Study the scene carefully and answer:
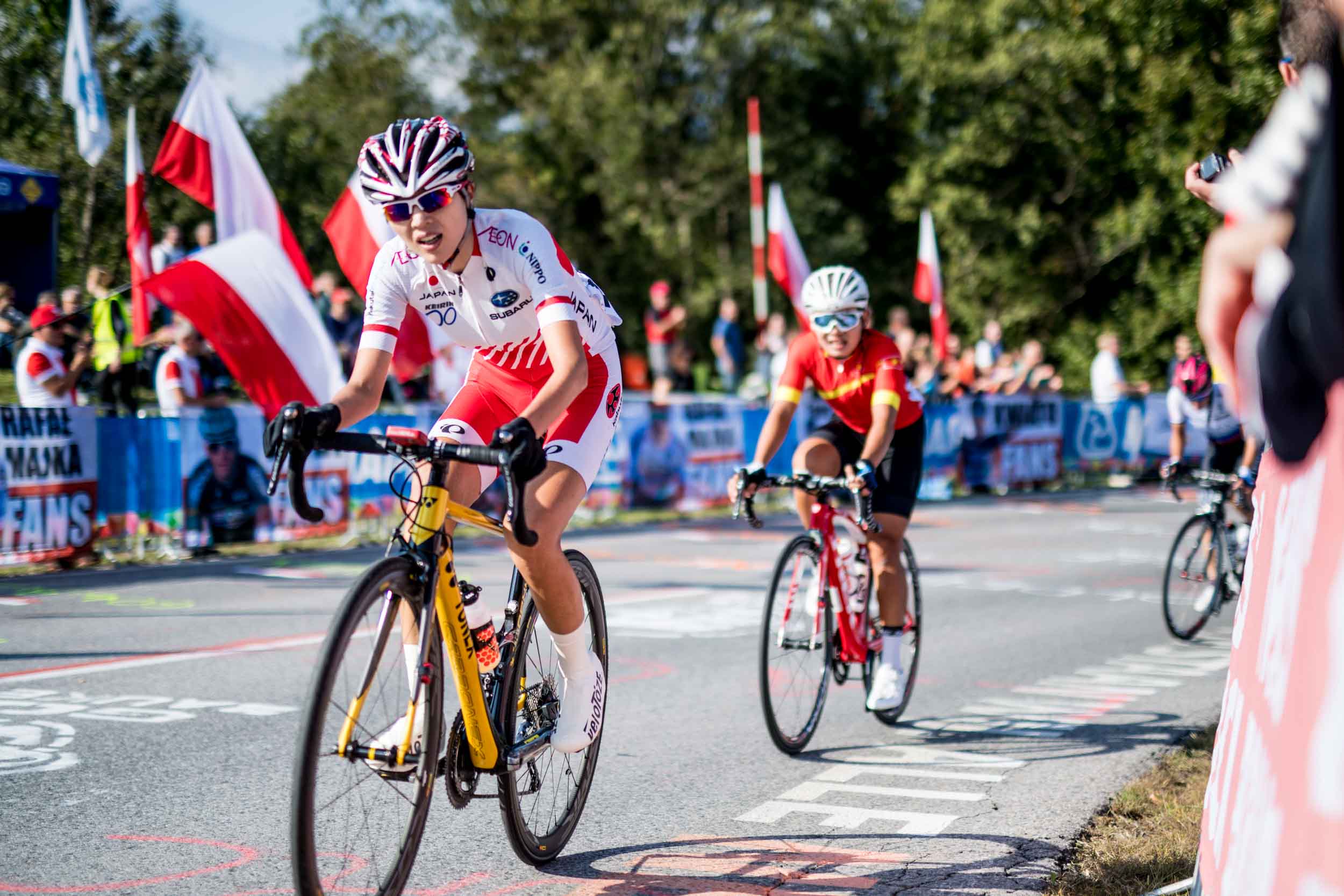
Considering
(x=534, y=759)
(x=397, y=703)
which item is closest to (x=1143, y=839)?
(x=534, y=759)

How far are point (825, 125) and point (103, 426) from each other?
4141 cm

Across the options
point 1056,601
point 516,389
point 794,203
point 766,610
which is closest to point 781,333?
point 1056,601

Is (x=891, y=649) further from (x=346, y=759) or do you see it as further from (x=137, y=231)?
(x=137, y=231)

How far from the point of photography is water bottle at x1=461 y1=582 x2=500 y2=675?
13.0 ft

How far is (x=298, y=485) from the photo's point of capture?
3.60 meters

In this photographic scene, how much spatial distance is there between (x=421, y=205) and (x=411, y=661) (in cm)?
130

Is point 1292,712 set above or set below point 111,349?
below

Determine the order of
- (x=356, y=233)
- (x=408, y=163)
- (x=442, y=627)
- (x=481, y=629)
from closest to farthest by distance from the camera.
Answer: (x=442, y=627) < (x=408, y=163) < (x=481, y=629) < (x=356, y=233)

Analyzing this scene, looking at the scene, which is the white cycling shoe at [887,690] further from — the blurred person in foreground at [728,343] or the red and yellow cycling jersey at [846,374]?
the blurred person in foreground at [728,343]

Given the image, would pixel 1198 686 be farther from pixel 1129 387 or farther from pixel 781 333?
pixel 1129 387

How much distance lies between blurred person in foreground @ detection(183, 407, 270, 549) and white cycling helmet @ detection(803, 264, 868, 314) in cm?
783

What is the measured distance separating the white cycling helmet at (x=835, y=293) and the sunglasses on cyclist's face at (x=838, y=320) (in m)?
0.02

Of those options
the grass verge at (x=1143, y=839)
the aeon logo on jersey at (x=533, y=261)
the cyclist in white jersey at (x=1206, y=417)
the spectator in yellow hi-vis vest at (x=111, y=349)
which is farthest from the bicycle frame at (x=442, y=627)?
the spectator in yellow hi-vis vest at (x=111, y=349)

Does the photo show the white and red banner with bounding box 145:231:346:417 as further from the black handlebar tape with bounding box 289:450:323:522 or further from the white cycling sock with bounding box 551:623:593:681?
the black handlebar tape with bounding box 289:450:323:522
